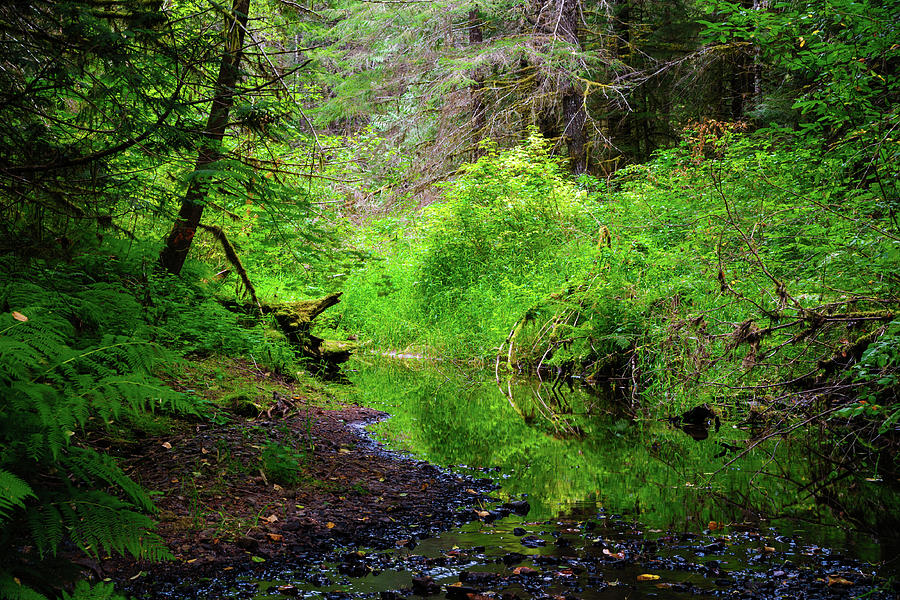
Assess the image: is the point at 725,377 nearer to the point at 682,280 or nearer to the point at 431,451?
the point at 682,280

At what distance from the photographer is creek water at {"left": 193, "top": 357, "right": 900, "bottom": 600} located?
3.43 meters

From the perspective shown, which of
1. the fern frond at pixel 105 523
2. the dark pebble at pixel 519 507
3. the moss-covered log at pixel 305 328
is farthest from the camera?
the moss-covered log at pixel 305 328

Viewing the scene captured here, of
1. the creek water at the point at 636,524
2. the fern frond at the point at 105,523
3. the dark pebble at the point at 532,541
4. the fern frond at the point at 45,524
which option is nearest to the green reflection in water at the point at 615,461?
the creek water at the point at 636,524

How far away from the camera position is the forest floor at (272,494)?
3.75m

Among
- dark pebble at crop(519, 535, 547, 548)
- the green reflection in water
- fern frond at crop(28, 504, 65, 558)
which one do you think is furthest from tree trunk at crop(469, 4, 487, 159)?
fern frond at crop(28, 504, 65, 558)

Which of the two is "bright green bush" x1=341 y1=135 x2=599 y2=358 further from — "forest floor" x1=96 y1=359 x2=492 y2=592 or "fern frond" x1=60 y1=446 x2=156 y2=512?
"fern frond" x1=60 y1=446 x2=156 y2=512

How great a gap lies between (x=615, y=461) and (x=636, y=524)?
1.76 m

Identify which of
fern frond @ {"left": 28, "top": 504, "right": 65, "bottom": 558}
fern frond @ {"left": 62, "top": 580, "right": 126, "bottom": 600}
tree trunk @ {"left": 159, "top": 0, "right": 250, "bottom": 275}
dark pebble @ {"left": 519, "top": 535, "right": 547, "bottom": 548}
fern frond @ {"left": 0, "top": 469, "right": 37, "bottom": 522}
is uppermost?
tree trunk @ {"left": 159, "top": 0, "right": 250, "bottom": 275}

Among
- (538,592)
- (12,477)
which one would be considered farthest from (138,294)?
(538,592)

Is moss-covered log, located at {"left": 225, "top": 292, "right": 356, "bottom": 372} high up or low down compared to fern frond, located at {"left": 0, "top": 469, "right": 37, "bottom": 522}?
down

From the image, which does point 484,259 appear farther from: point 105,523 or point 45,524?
point 45,524

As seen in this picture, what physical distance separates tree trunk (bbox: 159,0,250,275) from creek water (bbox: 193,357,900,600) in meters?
3.02

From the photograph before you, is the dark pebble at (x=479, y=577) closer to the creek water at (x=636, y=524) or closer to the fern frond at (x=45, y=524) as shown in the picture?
the creek water at (x=636, y=524)

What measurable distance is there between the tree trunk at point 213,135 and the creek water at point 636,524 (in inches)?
119
